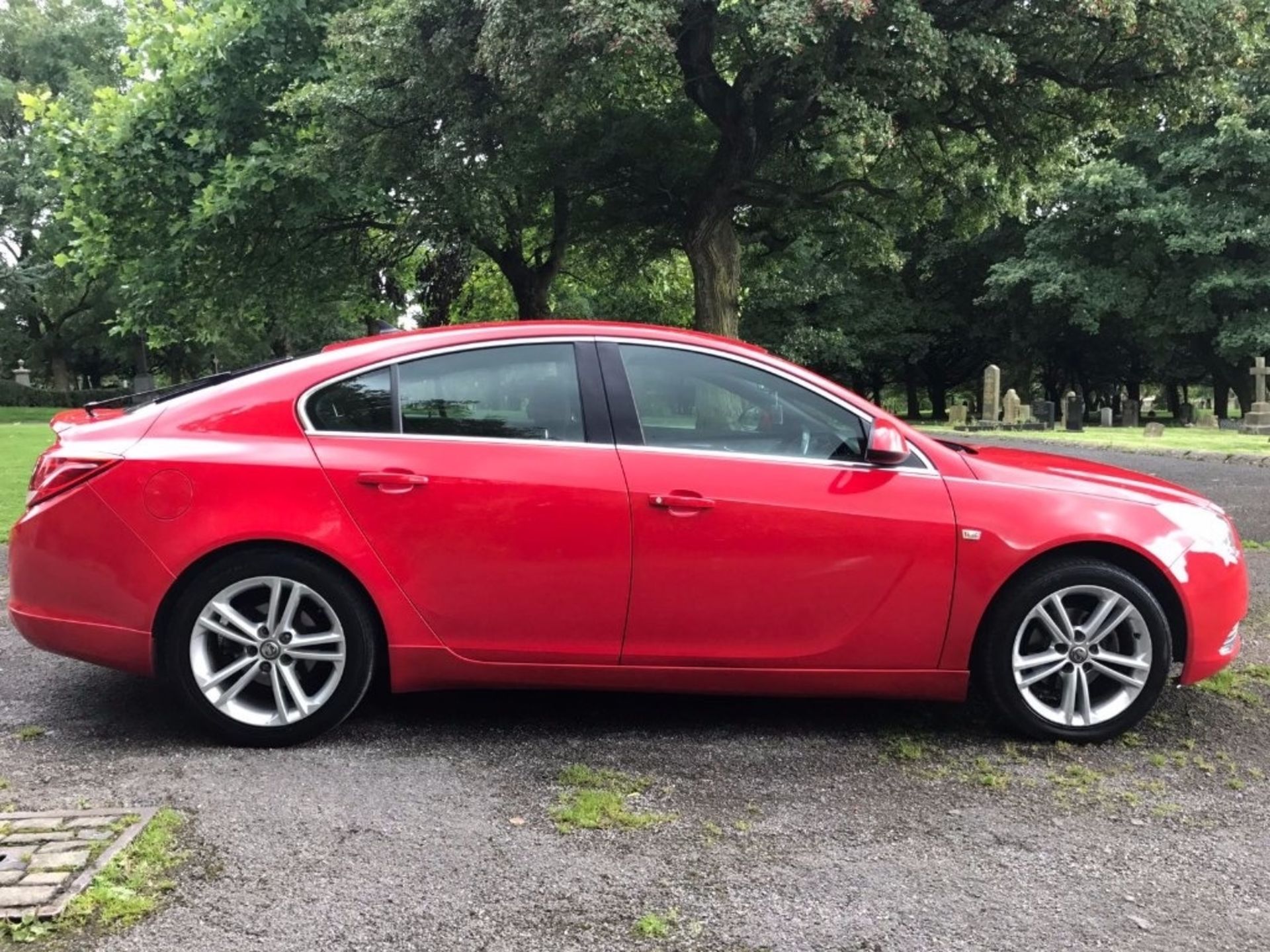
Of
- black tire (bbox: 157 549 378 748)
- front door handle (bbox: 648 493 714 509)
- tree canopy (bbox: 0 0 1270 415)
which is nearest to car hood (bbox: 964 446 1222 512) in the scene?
front door handle (bbox: 648 493 714 509)

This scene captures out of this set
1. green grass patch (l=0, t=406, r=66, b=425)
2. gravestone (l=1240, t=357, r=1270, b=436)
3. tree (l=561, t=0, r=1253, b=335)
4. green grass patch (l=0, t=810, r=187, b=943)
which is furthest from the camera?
green grass patch (l=0, t=406, r=66, b=425)

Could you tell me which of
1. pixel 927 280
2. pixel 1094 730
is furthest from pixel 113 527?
pixel 927 280

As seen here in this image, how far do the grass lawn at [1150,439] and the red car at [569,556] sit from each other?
11.3 meters

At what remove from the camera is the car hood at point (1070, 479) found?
383 centimetres

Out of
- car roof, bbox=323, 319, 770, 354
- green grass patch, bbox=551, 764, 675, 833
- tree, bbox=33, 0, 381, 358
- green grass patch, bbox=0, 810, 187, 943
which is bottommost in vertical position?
green grass patch, bbox=551, 764, 675, 833

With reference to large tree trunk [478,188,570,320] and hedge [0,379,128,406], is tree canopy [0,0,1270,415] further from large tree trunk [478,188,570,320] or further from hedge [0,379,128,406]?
hedge [0,379,128,406]

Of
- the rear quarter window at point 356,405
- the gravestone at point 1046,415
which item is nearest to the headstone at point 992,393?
the gravestone at point 1046,415

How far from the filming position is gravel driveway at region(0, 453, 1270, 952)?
253cm

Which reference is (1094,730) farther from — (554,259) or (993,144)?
(554,259)

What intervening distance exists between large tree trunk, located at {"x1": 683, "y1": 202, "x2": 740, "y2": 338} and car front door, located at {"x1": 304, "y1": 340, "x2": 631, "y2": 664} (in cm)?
1192

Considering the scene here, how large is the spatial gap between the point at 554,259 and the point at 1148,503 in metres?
17.9

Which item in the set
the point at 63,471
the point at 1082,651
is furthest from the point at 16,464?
the point at 1082,651

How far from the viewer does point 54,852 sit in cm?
280

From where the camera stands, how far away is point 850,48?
11539mm
